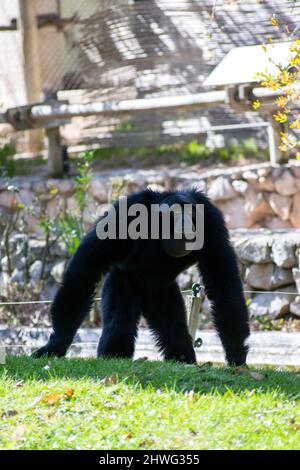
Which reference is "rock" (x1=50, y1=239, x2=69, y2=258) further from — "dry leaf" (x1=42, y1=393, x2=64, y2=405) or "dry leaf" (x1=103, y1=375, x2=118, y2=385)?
"dry leaf" (x1=42, y1=393, x2=64, y2=405)

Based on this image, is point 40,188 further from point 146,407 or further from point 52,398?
point 146,407

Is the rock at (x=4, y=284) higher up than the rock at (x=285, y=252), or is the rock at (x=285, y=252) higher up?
the rock at (x=285, y=252)

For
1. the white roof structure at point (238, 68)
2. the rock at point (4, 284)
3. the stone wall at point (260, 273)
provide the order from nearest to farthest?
the stone wall at point (260, 273) < the white roof structure at point (238, 68) < the rock at point (4, 284)

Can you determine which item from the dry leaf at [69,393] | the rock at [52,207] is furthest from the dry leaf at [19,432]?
the rock at [52,207]

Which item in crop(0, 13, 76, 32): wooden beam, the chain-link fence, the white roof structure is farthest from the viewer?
crop(0, 13, 76, 32): wooden beam

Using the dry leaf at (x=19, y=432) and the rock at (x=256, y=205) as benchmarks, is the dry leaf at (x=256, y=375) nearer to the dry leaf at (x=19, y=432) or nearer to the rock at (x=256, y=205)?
the dry leaf at (x=19, y=432)

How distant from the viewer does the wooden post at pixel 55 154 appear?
46.2ft

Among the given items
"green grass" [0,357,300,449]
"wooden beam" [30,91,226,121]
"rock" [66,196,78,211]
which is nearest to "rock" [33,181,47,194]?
"rock" [66,196,78,211]

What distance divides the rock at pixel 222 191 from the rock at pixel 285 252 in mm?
2120

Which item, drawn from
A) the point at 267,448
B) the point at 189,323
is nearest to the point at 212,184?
the point at 189,323

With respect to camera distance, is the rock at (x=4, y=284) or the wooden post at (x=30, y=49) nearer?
the rock at (x=4, y=284)

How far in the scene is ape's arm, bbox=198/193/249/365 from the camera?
23.4ft

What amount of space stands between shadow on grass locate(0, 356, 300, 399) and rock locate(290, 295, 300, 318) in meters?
4.28

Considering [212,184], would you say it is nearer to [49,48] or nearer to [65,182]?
[65,182]
